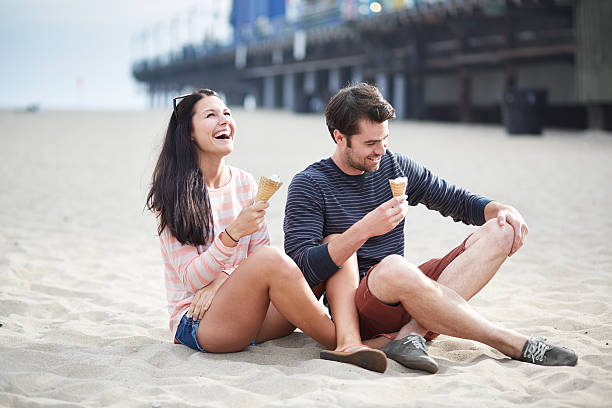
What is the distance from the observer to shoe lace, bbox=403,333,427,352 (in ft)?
9.83

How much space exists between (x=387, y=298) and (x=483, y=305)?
1.49 metres

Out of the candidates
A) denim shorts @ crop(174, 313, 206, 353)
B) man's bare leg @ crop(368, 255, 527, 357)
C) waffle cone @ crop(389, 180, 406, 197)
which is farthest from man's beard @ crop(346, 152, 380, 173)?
denim shorts @ crop(174, 313, 206, 353)

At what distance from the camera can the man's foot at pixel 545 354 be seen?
297 cm

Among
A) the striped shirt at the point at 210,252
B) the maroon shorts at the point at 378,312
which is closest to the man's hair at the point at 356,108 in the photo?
the striped shirt at the point at 210,252

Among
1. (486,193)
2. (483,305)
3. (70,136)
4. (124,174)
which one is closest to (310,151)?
(124,174)

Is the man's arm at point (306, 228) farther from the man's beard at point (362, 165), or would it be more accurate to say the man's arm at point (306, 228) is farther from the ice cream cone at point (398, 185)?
the ice cream cone at point (398, 185)

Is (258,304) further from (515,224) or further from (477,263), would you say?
(515,224)

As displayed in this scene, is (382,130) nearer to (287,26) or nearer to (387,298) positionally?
(387,298)

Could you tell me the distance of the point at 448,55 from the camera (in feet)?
74.8

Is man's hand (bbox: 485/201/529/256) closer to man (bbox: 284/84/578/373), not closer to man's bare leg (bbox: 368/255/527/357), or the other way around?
man (bbox: 284/84/578/373)

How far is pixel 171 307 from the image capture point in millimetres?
3314

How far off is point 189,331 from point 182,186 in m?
0.65

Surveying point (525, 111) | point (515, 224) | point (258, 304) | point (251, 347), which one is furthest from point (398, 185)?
point (525, 111)

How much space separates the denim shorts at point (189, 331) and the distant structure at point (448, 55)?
46.7 feet
